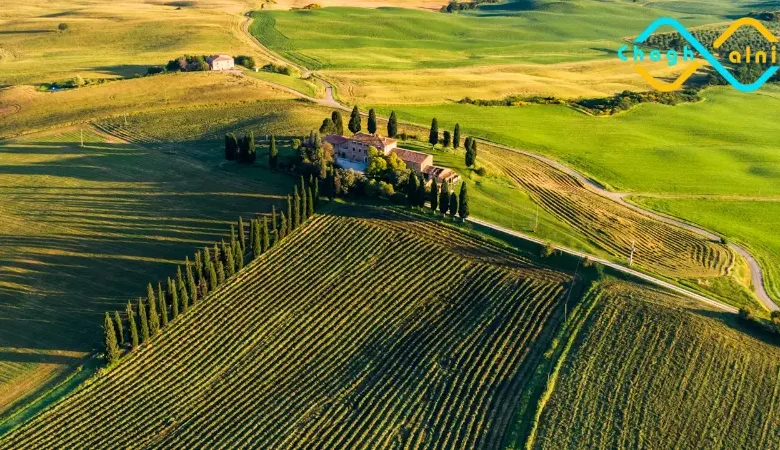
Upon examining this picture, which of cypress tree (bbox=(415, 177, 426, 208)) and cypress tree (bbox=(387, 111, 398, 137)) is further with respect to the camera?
cypress tree (bbox=(387, 111, 398, 137))

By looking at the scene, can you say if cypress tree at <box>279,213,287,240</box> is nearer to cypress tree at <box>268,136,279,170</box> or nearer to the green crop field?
the green crop field

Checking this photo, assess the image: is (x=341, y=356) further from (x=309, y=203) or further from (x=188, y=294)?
(x=309, y=203)

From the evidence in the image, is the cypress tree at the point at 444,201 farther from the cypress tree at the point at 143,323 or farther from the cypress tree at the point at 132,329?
the cypress tree at the point at 132,329

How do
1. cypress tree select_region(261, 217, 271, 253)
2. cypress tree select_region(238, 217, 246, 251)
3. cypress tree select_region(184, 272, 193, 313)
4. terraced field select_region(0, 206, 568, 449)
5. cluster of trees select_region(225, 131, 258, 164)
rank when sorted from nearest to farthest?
terraced field select_region(0, 206, 568, 449)
cypress tree select_region(184, 272, 193, 313)
cypress tree select_region(238, 217, 246, 251)
cypress tree select_region(261, 217, 271, 253)
cluster of trees select_region(225, 131, 258, 164)

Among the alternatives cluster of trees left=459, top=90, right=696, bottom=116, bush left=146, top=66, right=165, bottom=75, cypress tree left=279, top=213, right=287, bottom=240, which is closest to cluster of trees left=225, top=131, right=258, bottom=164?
cypress tree left=279, top=213, right=287, bottom=240

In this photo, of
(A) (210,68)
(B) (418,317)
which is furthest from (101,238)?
(A) (210,68)

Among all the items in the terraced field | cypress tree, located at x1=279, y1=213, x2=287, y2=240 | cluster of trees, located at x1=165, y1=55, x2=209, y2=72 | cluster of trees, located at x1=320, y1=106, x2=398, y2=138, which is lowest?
the terraced field
